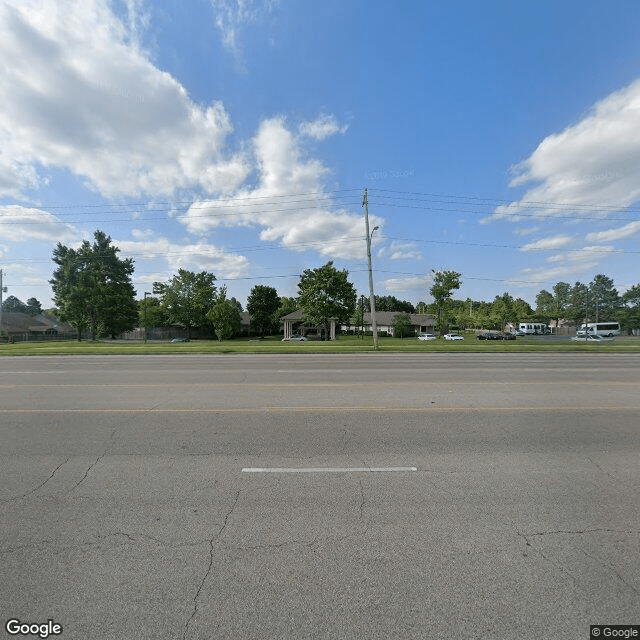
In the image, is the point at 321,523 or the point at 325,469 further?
the point at 325,469

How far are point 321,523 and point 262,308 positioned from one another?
229 ft

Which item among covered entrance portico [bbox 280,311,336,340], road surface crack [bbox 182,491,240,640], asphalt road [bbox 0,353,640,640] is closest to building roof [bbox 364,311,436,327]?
covered entrance portico [bbox 280,311,336,340]

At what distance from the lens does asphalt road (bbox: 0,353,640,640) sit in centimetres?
212

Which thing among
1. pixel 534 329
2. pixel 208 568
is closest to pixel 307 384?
pixel 208 568

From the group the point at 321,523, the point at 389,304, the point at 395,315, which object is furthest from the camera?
the point at 389,304

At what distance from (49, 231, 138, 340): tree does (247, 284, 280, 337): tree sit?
82.1 ft

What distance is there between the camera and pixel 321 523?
305 cm

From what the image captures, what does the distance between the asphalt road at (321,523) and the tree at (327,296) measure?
Answer: 37310 mm

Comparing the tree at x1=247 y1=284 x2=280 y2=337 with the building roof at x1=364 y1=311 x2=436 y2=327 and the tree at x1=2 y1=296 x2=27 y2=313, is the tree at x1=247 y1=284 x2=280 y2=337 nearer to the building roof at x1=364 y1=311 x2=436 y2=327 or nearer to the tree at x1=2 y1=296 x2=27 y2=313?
the building roof at x1=364 y1=311 x2=436 y2=327

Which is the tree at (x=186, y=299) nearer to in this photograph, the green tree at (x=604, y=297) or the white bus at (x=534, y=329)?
the white bus at (x=534, y=329)

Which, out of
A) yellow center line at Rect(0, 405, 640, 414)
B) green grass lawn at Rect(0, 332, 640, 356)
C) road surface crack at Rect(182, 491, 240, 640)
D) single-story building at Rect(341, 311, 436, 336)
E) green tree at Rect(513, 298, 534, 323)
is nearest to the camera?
road surface crack at Rect(182, 491, 240, 640)

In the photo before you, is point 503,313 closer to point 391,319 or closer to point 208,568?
point 391,319

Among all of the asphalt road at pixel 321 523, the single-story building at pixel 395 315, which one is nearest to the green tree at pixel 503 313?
the single-story building at pixel 395 315

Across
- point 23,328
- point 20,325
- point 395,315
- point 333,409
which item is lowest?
point 333,409
